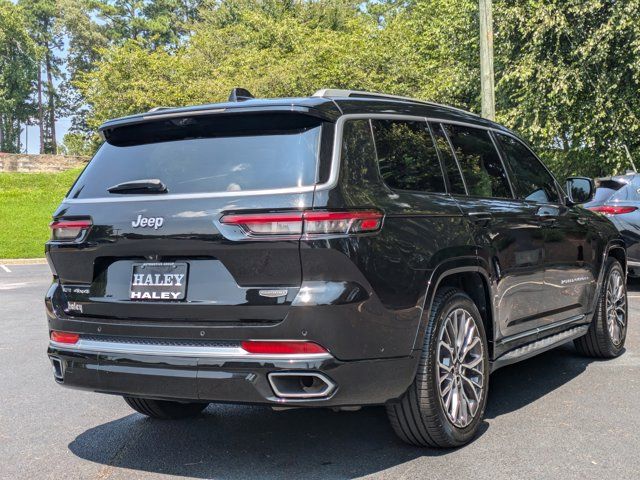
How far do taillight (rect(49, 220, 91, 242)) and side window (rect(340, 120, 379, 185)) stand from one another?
1.34m

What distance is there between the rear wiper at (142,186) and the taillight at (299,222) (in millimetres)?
462

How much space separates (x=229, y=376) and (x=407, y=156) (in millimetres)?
1529

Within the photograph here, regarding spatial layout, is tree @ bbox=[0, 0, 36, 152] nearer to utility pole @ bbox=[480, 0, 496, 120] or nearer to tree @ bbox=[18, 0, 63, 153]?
tree @ bbox=[18, 0, 63, 153]

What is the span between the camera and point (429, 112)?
4.64 m

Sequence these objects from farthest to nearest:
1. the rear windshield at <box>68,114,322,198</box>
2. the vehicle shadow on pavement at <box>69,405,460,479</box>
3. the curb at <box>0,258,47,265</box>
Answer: the curb at <box>0,258,47,265</box> < the vehicle shadow on pavement at <box>69,405,460,479</box> < the rear windshield at <box>68,114,322,198</box>

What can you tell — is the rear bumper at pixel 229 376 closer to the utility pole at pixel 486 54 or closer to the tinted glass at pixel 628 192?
the tinted glass at pixel 628 192

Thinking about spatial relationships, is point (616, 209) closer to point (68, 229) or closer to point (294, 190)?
point (294, 190)

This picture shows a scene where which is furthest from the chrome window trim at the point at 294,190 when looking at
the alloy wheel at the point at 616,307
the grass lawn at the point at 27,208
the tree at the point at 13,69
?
the tree at the point at 13,69

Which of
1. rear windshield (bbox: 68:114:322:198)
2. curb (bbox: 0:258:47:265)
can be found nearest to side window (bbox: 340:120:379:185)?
rear windshield (bbox: 68:114:322:198)

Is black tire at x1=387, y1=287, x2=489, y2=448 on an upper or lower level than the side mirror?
lower

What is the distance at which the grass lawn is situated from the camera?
72.3ft

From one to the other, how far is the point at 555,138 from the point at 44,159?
34705 millimetres

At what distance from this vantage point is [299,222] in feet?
11.4

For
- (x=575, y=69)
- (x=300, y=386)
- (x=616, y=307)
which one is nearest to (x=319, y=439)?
(x=300, y=386)
